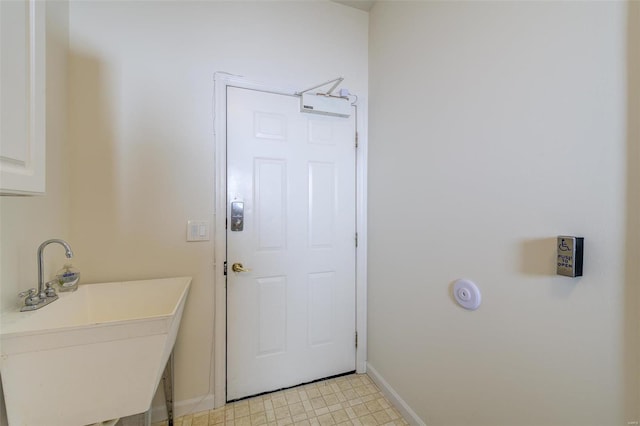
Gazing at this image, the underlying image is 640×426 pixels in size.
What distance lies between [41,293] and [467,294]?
1.84 m

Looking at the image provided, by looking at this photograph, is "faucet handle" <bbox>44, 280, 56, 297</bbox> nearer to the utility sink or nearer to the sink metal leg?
the utility sink

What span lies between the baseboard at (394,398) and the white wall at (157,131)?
44.1 inches

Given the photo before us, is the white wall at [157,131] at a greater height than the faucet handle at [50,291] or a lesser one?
greater

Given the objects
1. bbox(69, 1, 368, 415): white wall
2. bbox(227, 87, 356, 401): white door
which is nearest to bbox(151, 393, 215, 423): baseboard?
bbox(69, 1, 368, 415): white wall

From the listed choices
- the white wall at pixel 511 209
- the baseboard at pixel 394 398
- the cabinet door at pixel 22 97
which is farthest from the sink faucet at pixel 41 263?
the baseboard at pixel 394 398

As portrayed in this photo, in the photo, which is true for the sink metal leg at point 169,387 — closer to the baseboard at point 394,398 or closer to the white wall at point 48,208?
the white wall at point 48,208

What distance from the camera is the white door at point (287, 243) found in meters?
1.61

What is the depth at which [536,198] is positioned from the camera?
35.0 inches

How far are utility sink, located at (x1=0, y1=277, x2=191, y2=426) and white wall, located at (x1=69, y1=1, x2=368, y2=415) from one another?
20.5 inches

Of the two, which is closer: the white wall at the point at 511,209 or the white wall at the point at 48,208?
the white wall at the point at 511,209

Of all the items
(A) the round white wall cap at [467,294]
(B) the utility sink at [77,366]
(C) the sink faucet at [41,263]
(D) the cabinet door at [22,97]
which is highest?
(D) the cabinet door at [22,97]

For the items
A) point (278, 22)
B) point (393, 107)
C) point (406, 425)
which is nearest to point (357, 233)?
point (393, 107)

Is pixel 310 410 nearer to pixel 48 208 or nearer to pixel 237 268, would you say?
pixel 237 268

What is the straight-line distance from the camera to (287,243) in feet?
5.63
